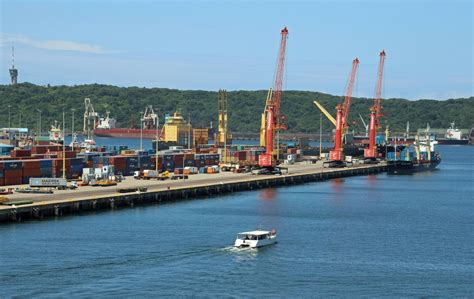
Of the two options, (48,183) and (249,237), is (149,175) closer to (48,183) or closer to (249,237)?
(48,183)

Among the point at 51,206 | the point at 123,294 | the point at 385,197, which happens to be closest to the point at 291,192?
the point at 385,197

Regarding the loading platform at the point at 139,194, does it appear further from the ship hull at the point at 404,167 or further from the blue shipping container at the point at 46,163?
the ship hull at the point at 404,167

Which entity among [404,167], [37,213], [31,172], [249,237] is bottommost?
[249,237]

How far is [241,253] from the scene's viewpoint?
68000mm

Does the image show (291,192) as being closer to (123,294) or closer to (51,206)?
(51,206)

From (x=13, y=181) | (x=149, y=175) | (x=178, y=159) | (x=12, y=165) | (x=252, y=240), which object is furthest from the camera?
(x=178, y=159)

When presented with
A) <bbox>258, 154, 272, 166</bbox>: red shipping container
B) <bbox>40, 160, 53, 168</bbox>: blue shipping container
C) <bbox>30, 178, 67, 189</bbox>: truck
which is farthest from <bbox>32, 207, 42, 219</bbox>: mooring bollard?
<bbox>258, 154, 272, 166</bbox>: red shipping container

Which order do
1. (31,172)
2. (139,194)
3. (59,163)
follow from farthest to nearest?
(59,163)
(31,172)
(139,194)

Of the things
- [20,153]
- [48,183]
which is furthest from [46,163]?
[20,153]

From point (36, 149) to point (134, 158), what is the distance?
14.6m

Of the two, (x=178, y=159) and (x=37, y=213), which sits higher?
(x=178, y=159)

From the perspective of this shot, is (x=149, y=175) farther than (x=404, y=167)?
No

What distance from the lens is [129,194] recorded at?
97.5 metres

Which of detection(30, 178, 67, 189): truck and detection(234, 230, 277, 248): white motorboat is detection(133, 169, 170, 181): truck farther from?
detection(234, 230, 277, 248): white motorboat
